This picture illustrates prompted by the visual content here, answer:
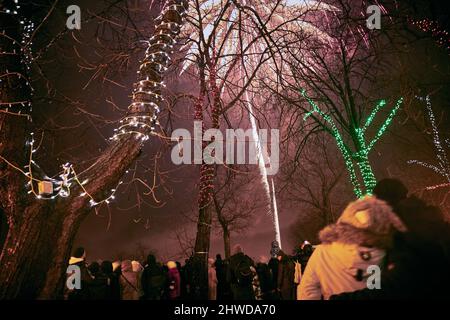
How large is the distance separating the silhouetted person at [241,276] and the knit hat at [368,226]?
19.0ft

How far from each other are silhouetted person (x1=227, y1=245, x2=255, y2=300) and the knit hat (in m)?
5.80

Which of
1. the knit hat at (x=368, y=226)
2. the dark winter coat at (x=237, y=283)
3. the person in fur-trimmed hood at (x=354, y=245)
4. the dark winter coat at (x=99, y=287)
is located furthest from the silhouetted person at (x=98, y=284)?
the knit hat at (x=368, y=226)

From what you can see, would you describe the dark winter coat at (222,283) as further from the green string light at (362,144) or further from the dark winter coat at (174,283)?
the green string light at (362,144)

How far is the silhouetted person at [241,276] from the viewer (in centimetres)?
839

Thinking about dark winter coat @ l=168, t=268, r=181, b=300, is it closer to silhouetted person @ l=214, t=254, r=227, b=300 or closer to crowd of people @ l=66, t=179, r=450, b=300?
silhouetted person @ l=214, t=254, r=227, b=300

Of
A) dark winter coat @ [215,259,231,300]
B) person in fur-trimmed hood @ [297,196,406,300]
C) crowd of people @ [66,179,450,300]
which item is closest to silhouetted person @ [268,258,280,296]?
dark winter coat @ [215,259,231,300]

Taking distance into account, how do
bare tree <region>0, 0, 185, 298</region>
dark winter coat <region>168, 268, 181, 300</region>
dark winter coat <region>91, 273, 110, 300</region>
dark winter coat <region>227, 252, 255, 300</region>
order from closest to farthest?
bare tree <region>0, 0, 185, 298</region> < dark winter coat <region>91, 273, 110, 300</region> < dark winter coat <region>227, 252, 255, 300</region> < dark winter coat <region>168, 268, 181, 300</region>

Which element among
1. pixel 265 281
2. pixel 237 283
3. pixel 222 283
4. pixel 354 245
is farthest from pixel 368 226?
pixel 222 283

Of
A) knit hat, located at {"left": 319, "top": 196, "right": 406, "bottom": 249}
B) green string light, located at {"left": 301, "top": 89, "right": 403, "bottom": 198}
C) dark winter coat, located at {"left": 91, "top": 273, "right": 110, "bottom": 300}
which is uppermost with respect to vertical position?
green string light, located at {"left": 301, "top": 89, "right": 403, "bottom": 198}

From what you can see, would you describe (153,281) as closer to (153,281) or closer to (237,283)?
(153,281)

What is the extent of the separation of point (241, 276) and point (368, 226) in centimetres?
608

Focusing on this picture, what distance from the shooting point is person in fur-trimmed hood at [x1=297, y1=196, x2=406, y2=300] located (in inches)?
111

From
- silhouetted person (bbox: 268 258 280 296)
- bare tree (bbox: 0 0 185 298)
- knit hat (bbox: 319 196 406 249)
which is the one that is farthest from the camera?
silhouetted person (bbox: 268 258 280 296)
